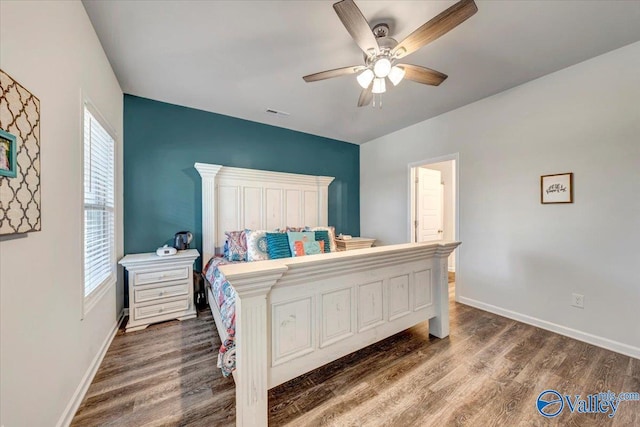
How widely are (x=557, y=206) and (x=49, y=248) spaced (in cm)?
406

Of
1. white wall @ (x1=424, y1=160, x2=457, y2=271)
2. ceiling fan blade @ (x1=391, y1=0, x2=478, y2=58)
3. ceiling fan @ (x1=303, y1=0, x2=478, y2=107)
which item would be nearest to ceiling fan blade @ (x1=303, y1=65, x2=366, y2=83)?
ceiling fan @ (x1=303, y1=0, x2=478, y2=107)

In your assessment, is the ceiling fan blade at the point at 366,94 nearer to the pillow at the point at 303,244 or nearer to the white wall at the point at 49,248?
the pillow at the point at 303,244

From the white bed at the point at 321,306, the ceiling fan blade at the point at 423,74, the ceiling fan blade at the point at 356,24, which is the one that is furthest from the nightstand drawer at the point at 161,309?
the ceiling fan blade at the point at 423,74

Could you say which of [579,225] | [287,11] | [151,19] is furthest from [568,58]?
[151,19]

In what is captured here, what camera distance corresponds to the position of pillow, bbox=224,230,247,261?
3.08 meters

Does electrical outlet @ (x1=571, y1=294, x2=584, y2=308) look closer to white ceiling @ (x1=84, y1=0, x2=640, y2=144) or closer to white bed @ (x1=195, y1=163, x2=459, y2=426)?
white bed @ (x1=195, y1=163, x2=459, y2=426)

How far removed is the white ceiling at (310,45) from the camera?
170 cm

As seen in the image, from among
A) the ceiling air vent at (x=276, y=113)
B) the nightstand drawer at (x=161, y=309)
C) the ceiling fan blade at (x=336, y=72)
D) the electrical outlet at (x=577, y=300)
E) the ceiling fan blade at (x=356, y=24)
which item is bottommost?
the nightstand drawer at (x=161, y=309)

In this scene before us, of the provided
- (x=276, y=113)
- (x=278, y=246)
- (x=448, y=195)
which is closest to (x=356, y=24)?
(x=276, y=113)

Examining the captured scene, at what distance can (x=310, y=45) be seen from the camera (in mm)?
2049

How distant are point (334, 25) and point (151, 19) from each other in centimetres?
134

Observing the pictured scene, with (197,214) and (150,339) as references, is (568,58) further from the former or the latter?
(150,339)

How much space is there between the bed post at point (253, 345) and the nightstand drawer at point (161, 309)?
187cm

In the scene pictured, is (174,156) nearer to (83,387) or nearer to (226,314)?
(226,314)
